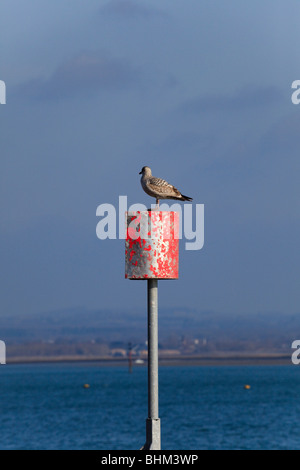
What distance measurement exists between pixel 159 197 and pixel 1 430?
12355cm

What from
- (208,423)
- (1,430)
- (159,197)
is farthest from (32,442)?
(159,197)

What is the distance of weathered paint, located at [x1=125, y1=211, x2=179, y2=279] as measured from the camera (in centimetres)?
1811

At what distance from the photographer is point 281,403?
627ft

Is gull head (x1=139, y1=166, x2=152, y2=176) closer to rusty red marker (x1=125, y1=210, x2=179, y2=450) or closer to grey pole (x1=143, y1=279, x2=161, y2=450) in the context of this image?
rusty red marker (x1=125, y1=210, x2=179, y2=450)

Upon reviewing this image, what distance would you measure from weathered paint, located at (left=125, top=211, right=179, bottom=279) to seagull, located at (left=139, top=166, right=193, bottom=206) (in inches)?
87.5

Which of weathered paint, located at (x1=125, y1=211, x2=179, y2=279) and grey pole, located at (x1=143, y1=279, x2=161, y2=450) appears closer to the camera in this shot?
grey pole, located at (x1=143, y1=279, x2=161, y2=450)

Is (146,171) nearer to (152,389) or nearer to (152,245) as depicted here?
(152,245)

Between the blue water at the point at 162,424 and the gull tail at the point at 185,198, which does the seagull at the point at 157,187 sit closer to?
the gull tail at the point at 185,198

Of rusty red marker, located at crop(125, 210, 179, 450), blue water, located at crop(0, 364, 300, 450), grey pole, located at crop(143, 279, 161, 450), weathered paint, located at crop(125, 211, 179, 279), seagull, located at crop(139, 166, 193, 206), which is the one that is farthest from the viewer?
blue water, located at crop(0, 364, 300, 450)

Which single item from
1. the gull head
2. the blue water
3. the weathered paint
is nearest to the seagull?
the gull head

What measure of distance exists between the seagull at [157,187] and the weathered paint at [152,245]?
222 cm

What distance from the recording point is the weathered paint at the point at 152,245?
18109 millimetres


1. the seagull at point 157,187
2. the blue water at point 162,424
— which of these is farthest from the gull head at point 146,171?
the blue water at point 162,424
